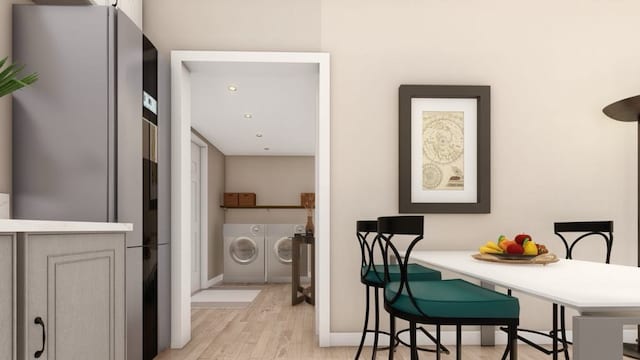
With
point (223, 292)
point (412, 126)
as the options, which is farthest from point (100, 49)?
point (223, 292)

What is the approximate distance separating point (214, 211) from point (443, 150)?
14.7 feet

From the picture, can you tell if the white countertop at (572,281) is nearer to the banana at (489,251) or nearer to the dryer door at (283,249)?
the banana at (489,251)

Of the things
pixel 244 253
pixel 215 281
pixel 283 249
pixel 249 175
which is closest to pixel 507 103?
pixel 283 249

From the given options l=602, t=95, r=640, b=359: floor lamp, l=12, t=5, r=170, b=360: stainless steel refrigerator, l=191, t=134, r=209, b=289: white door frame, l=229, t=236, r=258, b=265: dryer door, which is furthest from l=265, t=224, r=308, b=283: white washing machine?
l=12, t=5, r=170, b=360: stainless steel refrigerator

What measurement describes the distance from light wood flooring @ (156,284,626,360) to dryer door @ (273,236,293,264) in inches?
87.0

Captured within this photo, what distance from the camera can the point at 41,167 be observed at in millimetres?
2043

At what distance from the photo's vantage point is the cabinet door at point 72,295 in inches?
49.1

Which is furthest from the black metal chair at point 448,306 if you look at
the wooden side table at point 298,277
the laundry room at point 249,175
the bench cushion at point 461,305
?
the wooden side table at point 298,277

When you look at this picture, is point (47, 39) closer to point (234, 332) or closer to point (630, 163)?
point (234, 332)

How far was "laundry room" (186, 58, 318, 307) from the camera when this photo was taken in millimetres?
4035

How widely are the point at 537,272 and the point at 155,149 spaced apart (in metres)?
2.21

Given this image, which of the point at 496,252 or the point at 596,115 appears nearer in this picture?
the point at 496,252

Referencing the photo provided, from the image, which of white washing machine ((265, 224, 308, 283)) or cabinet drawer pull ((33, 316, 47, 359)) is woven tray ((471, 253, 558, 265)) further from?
white washing machine ((265, 224, 308, 283))

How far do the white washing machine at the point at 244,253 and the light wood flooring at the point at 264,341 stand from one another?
2.21 m
